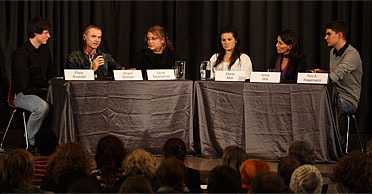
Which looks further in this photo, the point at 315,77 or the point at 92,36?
the point at 92,36

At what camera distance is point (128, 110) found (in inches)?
165

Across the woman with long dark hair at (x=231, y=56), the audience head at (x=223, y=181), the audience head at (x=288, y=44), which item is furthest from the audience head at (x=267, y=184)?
the audience head at (x=288, y=44)

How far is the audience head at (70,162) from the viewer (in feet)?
8.73

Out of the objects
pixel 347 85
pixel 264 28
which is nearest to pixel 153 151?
pixel 347 85

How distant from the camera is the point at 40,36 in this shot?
4.64 m

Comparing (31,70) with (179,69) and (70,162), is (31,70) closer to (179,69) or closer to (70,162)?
(179,69)

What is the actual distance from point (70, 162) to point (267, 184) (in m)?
1.01

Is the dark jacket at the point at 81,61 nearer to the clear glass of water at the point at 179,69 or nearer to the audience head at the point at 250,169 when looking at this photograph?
the clear glass of water at the point at 179,69

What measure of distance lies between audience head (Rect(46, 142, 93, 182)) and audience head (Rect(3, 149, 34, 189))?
0.17 m

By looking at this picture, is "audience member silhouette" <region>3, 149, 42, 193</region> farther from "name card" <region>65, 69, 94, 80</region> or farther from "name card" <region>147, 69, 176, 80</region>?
"name card" <region>147, 69, 176, 80</region>

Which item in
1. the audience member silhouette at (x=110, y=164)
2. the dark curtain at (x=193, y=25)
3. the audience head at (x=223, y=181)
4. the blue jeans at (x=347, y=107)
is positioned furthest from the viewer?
the dark curtain at (x=193, y=25)

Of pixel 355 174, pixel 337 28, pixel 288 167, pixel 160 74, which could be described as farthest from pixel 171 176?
pixel 337 28

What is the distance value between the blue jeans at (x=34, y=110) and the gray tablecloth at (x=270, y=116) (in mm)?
1241

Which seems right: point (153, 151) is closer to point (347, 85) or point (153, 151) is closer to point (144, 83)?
point (144, 83)
